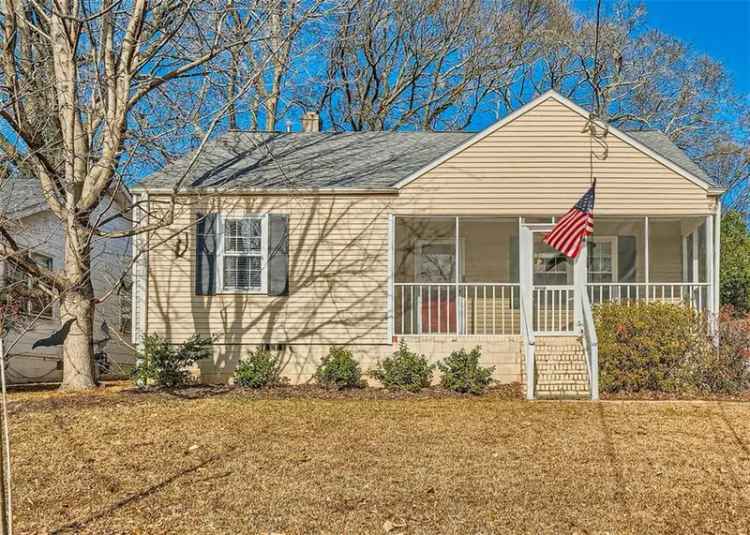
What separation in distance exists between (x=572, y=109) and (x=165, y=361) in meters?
8.08

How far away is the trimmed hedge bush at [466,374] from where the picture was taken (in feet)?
34.8

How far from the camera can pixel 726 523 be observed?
4.89 meters

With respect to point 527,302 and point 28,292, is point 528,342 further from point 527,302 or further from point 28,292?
point 28,292

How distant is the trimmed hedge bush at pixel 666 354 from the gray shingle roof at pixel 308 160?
4.50 m

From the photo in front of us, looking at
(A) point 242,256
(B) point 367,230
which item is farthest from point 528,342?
(A) point 242,256

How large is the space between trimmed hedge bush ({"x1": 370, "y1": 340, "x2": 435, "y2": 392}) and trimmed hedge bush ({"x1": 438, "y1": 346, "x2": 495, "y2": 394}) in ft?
1.16

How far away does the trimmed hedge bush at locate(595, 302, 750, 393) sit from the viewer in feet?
33.1

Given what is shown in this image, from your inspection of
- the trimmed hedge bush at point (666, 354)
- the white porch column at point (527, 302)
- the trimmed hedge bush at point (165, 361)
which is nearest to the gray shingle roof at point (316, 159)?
the white porch column at point (527, 302)

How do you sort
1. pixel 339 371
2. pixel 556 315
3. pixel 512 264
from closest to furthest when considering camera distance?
pixel 339 371 → pixel 556 315 → pixel 512 264

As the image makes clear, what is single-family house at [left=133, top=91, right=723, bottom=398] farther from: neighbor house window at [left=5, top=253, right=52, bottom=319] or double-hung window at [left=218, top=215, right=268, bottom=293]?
neighbor house window at [left=5, top=253, right=52, bottom=319]

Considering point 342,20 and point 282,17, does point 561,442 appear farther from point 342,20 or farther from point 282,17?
point 342,20

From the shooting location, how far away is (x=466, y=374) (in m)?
10.7

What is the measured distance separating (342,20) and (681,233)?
10291 millimetres

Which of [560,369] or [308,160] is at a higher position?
[308,160]
